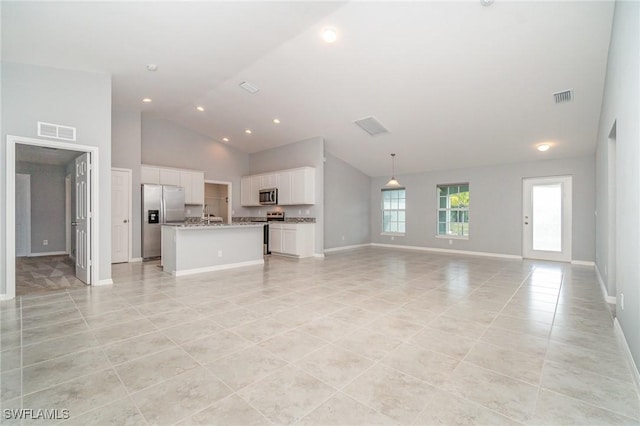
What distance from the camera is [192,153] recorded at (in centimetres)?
800

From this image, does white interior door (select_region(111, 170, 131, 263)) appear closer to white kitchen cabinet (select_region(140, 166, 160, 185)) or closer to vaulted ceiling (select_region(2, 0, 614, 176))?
white kitchen cabinet (select_region(140, 166, 160, 185))

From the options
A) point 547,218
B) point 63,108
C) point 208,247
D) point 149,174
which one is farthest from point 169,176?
point 547,218

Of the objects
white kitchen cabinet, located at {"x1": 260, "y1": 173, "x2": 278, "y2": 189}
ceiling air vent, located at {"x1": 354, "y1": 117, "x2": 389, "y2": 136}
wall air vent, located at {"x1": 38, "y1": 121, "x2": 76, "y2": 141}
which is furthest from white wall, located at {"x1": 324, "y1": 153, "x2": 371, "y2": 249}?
wall air vent, located at {"x1": 38, "y1": 121, "x2": 76, "y2": 141}

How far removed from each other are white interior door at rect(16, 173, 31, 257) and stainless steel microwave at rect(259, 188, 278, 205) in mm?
5701

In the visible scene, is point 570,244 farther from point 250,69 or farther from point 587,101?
point 250,69

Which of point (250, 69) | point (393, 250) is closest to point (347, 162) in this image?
point (393, 250)

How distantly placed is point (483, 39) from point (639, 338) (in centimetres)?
355

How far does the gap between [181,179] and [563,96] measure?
8.09 m

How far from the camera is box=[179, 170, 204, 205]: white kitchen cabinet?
7.61 meters

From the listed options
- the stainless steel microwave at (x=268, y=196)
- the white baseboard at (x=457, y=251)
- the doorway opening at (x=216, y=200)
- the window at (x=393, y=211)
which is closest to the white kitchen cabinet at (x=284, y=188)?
the stainless steel microwave at (x=268, y=196)

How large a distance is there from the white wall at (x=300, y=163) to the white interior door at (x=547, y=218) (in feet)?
16.2

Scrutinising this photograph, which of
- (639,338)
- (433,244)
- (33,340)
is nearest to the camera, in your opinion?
(639,338)

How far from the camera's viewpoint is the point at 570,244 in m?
6.44

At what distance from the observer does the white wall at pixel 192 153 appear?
23.8ft
